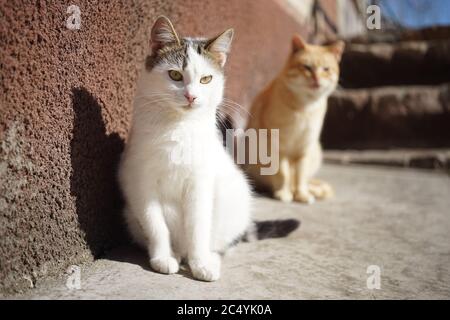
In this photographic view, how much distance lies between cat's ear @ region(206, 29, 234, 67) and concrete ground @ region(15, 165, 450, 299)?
3.34ft

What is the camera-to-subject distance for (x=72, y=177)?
80.0 inches

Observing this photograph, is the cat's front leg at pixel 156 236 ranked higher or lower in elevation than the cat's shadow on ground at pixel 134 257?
higher

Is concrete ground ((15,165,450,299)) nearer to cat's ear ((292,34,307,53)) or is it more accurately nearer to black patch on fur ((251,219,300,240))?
black patch on fur ((251,219,300,240))

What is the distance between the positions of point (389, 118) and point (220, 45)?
3563 millimetres

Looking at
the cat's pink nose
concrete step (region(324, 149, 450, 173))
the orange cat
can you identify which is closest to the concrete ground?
the orange cat

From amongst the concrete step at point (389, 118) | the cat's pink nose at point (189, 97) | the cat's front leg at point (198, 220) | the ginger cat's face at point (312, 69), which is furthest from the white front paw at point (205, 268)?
the concrete step at point (389, 118)

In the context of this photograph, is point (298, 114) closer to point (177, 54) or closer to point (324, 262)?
point (324, 262)

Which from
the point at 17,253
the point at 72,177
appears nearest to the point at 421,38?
the point at 72,177

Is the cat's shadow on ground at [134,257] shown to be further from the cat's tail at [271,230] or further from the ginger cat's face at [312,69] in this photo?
the ginger cat's face at [312,69]

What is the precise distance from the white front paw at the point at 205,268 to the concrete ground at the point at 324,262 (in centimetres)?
4

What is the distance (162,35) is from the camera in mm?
2105

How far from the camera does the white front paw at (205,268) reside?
6.59 ft

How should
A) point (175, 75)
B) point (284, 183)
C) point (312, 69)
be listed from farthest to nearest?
point (284, 183) → point (312, 69) → point (175, 75)

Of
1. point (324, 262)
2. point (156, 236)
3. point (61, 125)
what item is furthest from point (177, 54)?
point (324, 262)
